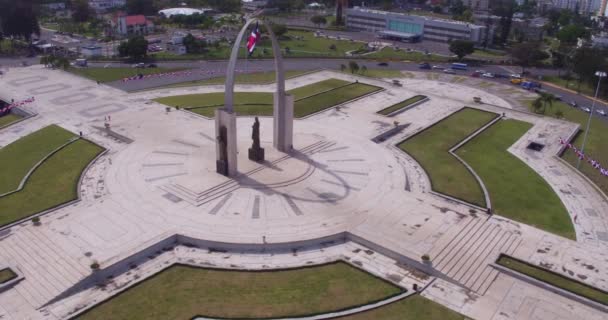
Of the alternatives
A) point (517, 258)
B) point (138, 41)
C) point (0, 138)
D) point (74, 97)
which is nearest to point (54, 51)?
point (138, 41)

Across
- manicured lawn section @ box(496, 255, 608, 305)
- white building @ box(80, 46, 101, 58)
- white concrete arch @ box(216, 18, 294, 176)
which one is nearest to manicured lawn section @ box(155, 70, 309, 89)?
white building @ box(80, 46, 101, 58)

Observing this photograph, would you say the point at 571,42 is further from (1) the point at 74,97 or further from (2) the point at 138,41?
(1) the point at 74,97

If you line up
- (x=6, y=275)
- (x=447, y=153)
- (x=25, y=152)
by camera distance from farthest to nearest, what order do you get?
1. (x=447, y=153)
2. (x=25, y=152)
3. (x=6, y=275)

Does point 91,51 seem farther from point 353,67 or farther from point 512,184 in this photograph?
point 512,184

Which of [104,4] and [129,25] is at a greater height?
[104,4]

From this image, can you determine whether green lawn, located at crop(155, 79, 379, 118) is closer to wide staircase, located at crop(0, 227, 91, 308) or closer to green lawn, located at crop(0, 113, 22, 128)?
green lawn, located at crop(0, 113, 22, 128)

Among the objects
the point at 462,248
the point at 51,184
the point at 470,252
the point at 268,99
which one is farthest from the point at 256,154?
the point at 268,99

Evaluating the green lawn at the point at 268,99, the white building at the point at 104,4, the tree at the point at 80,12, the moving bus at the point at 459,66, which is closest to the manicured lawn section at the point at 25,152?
the green lawn at the point at 268,99
